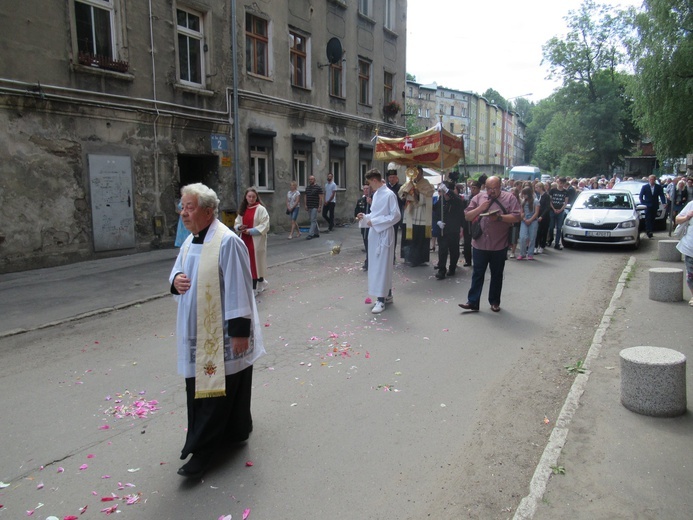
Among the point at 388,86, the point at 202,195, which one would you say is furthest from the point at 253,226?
the point at 388,86

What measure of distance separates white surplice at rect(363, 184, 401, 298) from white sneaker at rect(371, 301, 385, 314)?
115mm

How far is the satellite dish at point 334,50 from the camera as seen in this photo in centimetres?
2175

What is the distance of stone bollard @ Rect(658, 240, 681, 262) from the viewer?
11984 mm

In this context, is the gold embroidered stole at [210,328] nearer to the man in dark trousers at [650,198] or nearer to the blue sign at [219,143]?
the blue sign at [219,143]

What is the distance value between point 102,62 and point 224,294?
1176 cm

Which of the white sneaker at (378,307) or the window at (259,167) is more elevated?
the window at (259,167)

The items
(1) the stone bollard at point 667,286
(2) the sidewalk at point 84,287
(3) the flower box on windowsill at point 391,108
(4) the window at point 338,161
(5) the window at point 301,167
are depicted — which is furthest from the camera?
(3) the flower box on windowsill at point 391,108

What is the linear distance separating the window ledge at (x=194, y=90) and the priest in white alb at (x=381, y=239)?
9.30m

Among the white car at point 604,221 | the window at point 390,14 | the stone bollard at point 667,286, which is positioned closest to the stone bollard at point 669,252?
the white car at point 604,221

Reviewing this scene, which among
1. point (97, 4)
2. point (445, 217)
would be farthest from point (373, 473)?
point (97, 4)

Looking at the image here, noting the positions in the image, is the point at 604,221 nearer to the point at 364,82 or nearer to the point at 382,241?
the point at 382,241

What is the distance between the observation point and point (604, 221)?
565 inches

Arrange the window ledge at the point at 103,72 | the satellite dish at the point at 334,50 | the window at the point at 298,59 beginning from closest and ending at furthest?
the window ledge at the point at 103,72 → the window at the point at 298,59 → the satellite dish at the point at 334,50

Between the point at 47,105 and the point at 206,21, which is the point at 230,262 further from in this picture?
the point at 206,21
